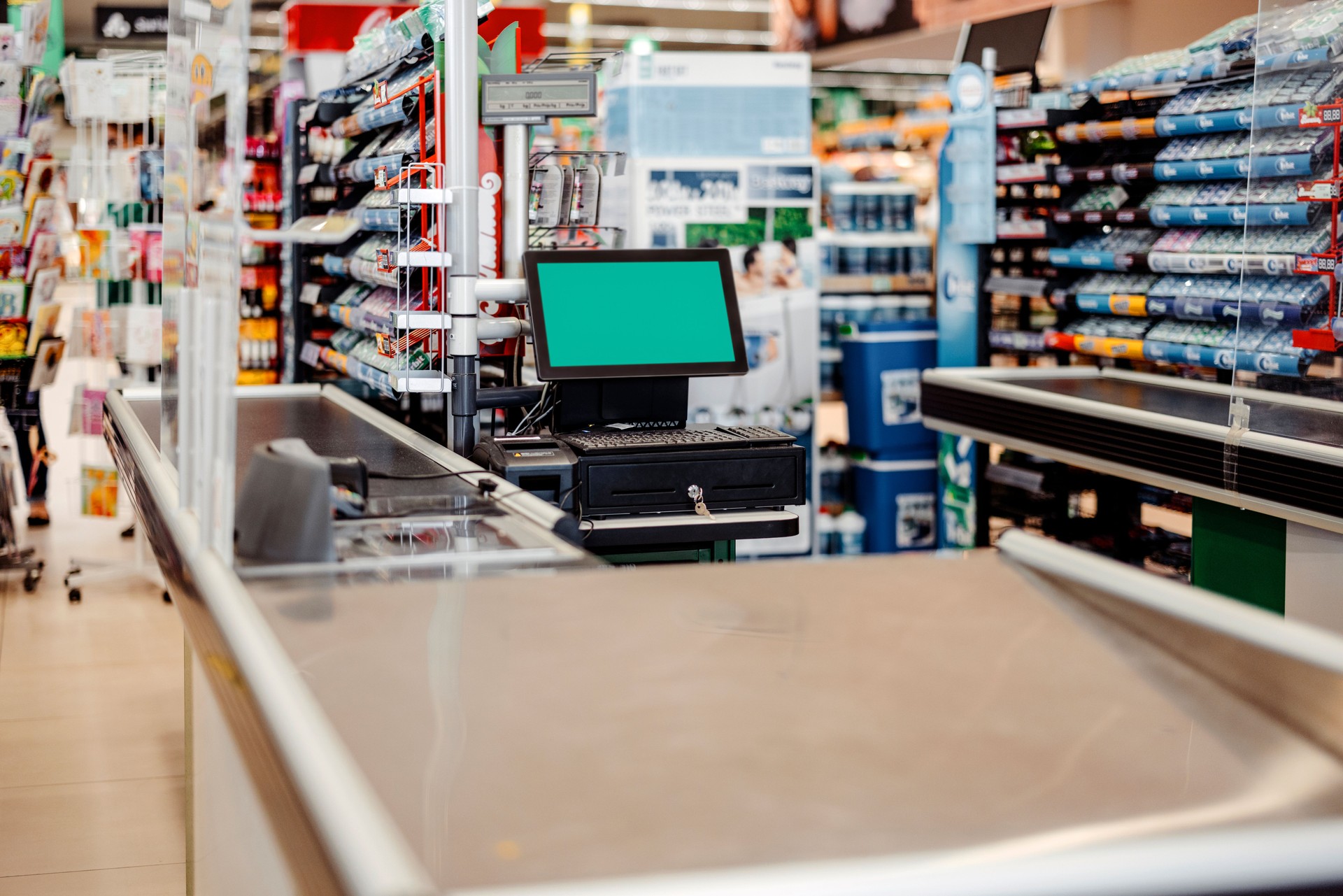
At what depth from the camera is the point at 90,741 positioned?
13.4ft

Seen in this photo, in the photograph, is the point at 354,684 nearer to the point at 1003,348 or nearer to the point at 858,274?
the point at 1003,348

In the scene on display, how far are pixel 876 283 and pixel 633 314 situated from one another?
340cm

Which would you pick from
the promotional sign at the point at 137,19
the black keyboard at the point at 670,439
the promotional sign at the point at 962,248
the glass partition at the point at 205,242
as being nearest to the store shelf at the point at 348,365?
the black keyboard at the point at 670,439

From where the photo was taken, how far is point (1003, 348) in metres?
5.80

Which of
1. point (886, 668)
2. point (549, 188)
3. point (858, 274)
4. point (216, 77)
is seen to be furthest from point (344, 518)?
point (858, 274)

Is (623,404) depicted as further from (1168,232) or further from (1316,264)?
(1168,232)

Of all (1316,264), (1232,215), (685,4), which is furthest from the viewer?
(685,4)

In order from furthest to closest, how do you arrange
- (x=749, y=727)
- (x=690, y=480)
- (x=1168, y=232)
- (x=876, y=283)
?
(x=876, y=283)
(x=1168, y=232)
(x=690, y=480)
(x=749, y=727)

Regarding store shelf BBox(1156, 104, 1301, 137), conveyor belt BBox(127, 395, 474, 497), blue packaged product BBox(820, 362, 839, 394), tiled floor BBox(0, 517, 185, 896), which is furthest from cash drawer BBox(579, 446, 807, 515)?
blue packaged product BBox(820, 362, 839, 394)

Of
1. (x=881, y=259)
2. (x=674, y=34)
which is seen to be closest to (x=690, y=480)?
(x=881, y=259)

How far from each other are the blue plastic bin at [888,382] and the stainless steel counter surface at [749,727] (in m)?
4.21

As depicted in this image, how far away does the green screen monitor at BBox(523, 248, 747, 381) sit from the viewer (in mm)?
3141

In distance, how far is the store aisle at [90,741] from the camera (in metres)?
3.29

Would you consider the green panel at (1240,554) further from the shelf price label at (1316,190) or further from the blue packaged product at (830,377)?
the blue packaged product at (830,377)
